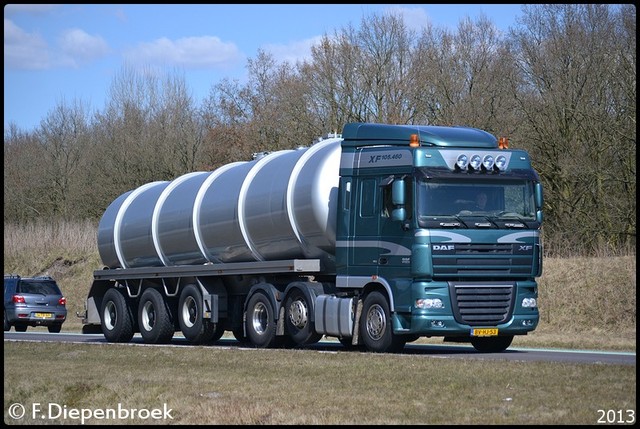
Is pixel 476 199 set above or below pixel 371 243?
above

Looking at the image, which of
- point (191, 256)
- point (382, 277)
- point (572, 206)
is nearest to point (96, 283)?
point (191, 256)

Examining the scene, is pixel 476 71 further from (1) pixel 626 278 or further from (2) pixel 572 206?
(1) pixel 626 278

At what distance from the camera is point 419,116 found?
46406 mm

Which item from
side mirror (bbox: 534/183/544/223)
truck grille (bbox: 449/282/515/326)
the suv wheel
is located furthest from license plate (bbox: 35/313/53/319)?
side mirror (bbox: 534/183/544/223)

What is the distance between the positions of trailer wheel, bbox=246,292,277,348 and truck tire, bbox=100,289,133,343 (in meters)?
5.54

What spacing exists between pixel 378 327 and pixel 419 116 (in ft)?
89.2

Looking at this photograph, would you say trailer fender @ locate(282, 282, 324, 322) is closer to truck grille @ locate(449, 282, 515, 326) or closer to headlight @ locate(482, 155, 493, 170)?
truck grille @ locate(449, 282, 515, 326)

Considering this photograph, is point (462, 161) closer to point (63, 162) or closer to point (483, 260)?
point (483, 260)

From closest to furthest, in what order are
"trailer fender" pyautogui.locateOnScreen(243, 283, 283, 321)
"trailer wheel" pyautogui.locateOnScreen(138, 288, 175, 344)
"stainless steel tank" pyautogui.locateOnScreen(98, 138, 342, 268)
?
"stainless steel tank" pyautogui.locateOnScreen(98, 138, 342, 268), "trailer fender" pyautogui.locateOnScreen(243, 283, 283, 321), "trailer wheel" pyautogui.locateOnScreen(138, 288, 175, 344)

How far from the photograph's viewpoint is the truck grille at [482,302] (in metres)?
19.3

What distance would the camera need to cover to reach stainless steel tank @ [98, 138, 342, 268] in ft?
70.3

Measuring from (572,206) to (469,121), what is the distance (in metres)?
5.67

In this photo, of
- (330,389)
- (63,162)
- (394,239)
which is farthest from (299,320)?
(63,162)

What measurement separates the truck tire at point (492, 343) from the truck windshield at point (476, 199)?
264 cm
